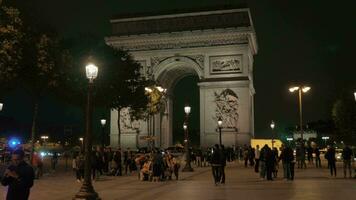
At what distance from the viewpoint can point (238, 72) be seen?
59.8m

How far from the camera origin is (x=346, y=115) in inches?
2350

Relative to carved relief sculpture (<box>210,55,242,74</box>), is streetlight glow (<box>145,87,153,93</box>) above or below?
below

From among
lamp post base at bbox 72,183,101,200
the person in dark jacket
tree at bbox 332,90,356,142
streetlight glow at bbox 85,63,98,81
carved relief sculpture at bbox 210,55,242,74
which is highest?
carved relief sculpture at bbox 210,55,242,74

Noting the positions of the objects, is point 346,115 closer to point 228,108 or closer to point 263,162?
point 228,108

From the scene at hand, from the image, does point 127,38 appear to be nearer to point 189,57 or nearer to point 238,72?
point 189,57

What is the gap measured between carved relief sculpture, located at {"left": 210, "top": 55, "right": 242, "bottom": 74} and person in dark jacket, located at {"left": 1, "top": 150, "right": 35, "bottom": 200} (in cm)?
5173

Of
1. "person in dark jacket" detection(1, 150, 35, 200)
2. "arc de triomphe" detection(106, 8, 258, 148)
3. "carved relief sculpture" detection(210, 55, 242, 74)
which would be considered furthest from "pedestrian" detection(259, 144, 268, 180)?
"carved relief sculpture" detection(210, 55, 242, 74)

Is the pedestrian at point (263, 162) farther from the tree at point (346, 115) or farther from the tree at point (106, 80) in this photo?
the tree at point (346, 115)

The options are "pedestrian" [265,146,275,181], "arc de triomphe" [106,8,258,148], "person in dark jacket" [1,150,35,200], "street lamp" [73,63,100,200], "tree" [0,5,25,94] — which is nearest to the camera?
"person in dark jacket" [1,150,35,200]

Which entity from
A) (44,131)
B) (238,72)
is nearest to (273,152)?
(238,72)

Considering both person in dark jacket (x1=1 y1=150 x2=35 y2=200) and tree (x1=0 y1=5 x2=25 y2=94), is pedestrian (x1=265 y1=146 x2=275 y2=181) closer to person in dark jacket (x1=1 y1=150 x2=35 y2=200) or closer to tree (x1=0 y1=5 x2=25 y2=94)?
tree (x1=0 y1=5 x2=25 y2=94)

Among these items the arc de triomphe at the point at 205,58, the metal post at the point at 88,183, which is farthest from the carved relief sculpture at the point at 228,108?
the metal post at the point at 88,183

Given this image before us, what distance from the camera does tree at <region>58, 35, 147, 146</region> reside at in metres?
41.9

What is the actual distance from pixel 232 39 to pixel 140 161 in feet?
114
